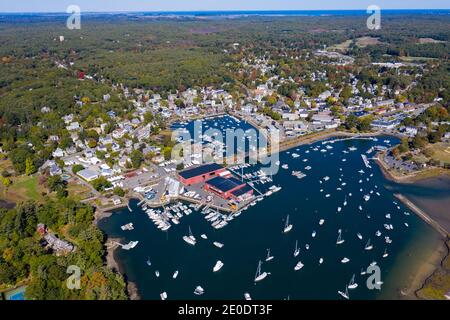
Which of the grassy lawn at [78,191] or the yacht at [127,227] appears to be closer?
the yacht at [127,227]

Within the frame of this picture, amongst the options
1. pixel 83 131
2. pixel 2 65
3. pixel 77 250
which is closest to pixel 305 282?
pixel 77 250

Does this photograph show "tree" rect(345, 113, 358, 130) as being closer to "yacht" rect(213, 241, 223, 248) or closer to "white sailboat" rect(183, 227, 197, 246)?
"yacht" rect(213, 241, 223, 248)

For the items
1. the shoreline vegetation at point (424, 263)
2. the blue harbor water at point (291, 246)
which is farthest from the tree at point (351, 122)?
the blue harbor water at point (291, 246)

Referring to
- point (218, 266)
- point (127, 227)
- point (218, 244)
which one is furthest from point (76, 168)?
point (218, 266)

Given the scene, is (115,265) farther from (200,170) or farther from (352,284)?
(352,284)

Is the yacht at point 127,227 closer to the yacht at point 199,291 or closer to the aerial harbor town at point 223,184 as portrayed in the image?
the aerial harbor town at point 223,184

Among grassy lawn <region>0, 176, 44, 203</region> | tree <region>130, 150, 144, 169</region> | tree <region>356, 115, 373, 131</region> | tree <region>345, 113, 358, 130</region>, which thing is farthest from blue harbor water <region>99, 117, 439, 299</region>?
tree <region>345, 113, 358, 130</region>

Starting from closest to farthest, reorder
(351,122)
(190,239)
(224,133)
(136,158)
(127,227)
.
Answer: (190,239) → (127,227) → (136,158) → (224,133) → (351,122)
